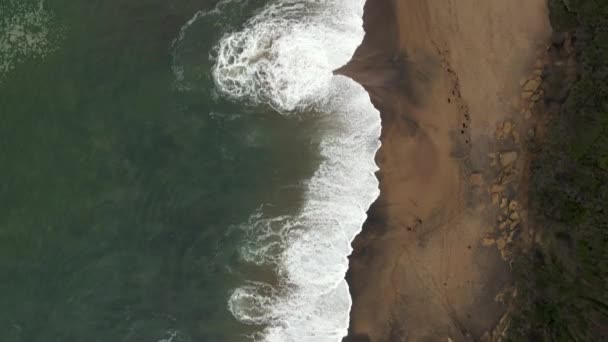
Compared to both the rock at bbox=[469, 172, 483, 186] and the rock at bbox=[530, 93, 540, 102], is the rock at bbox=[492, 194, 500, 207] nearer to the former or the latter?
the rock at bbox=[469, 172, 483, 186]

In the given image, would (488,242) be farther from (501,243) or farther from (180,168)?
(180,168)

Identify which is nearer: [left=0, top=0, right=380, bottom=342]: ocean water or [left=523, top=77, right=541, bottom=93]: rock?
[left=523, top=77, right=541, bottom=93]: rock

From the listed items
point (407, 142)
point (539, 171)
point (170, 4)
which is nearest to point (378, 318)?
point (407, 142)

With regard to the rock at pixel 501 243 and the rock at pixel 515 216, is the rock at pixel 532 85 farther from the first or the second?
the rock at pixel 501 243

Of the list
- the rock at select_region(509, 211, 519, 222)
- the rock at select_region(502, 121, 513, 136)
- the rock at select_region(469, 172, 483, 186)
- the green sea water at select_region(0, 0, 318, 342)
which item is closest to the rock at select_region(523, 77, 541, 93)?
the rock at select_region(502, 121, 513, 136)

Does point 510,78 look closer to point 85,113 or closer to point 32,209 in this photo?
point 85,113
